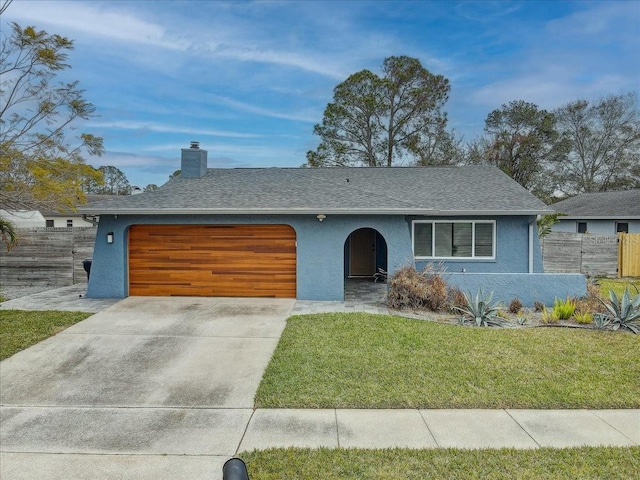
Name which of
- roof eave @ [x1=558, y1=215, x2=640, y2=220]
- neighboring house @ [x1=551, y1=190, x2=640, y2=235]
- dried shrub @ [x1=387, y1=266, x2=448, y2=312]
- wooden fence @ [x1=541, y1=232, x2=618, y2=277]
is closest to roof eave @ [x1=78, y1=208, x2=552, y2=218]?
dried shrub @ [x1=387, y1=266, x2=448, y2=312]

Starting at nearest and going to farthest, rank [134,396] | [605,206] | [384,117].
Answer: [134,396] → [605,206] → [384,117]

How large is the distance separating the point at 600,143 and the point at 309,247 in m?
33.2

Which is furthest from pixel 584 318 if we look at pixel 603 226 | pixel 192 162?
pixel 603 226

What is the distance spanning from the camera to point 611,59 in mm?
19578

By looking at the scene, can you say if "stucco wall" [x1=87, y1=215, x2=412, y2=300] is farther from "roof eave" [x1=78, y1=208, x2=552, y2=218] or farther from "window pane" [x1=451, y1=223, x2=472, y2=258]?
"window pane" [x1=451, y1=223, x2=472, y2=258]

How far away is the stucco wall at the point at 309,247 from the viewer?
11328mm

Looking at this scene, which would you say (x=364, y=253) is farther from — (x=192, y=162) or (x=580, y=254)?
(x=580, y=254)

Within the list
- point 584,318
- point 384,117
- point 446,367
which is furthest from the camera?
point 384,117

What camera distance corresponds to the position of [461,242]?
1311 cm

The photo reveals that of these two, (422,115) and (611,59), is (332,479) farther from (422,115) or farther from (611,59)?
(422,115)

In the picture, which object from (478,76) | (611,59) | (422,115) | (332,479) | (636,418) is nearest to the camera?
(332,479)

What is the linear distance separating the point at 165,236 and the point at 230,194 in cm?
225

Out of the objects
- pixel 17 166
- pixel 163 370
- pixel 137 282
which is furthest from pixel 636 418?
pixel 17 166

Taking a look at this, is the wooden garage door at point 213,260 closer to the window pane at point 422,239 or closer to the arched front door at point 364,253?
the window pane at point 422,239
